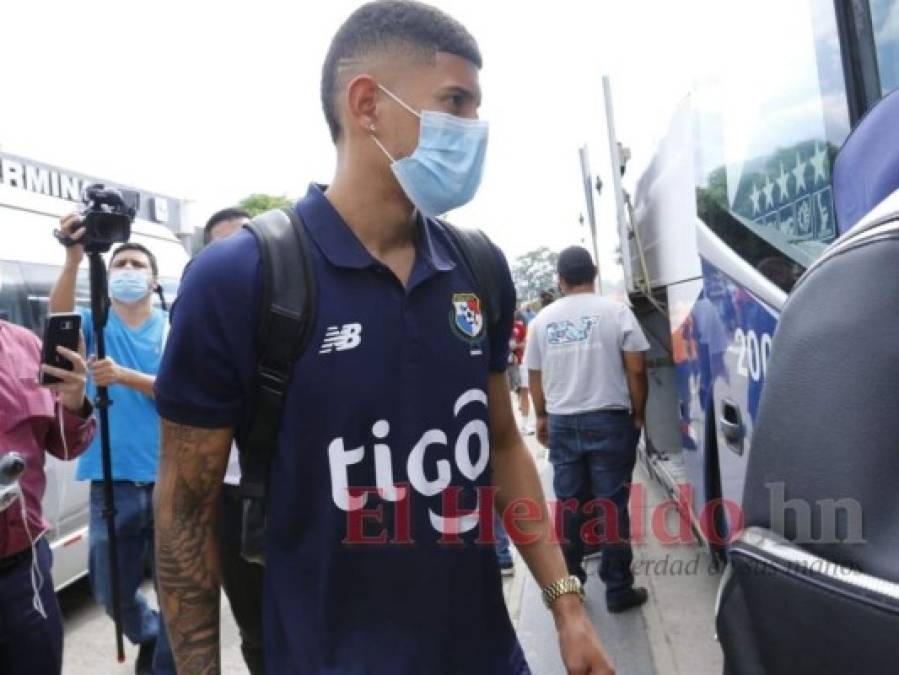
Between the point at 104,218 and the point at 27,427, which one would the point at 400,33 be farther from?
the point at 104,218

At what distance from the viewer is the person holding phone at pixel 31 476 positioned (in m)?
2.13

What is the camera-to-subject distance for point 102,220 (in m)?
2.85

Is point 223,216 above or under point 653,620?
above

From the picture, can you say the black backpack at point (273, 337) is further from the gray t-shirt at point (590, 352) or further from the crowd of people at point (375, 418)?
the gray t-shirt at point (590, 352)

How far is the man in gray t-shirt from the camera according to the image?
429 centimetres

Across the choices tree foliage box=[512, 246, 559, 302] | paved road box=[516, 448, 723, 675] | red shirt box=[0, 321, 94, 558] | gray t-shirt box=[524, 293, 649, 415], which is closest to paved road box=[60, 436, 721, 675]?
paved road box=[516, 448, 723, 675]

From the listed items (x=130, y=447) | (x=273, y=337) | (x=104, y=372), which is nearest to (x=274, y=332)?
(x=273, y=337)

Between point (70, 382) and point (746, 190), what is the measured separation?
231cm

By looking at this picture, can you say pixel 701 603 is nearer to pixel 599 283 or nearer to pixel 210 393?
pixel 210 393

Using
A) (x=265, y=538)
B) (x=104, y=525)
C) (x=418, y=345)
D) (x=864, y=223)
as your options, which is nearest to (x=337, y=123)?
(x=418, y=345)

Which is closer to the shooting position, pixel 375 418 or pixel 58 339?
pixel 375 418

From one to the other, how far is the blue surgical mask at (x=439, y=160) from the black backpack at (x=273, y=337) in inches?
9.2

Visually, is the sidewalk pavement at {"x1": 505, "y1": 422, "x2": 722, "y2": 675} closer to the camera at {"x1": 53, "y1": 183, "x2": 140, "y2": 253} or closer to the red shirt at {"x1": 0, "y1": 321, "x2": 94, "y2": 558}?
the red shirt at {"x1": 0, "y1": 321, "x2": 94, "y2": 558}

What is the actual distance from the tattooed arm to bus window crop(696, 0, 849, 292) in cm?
175
